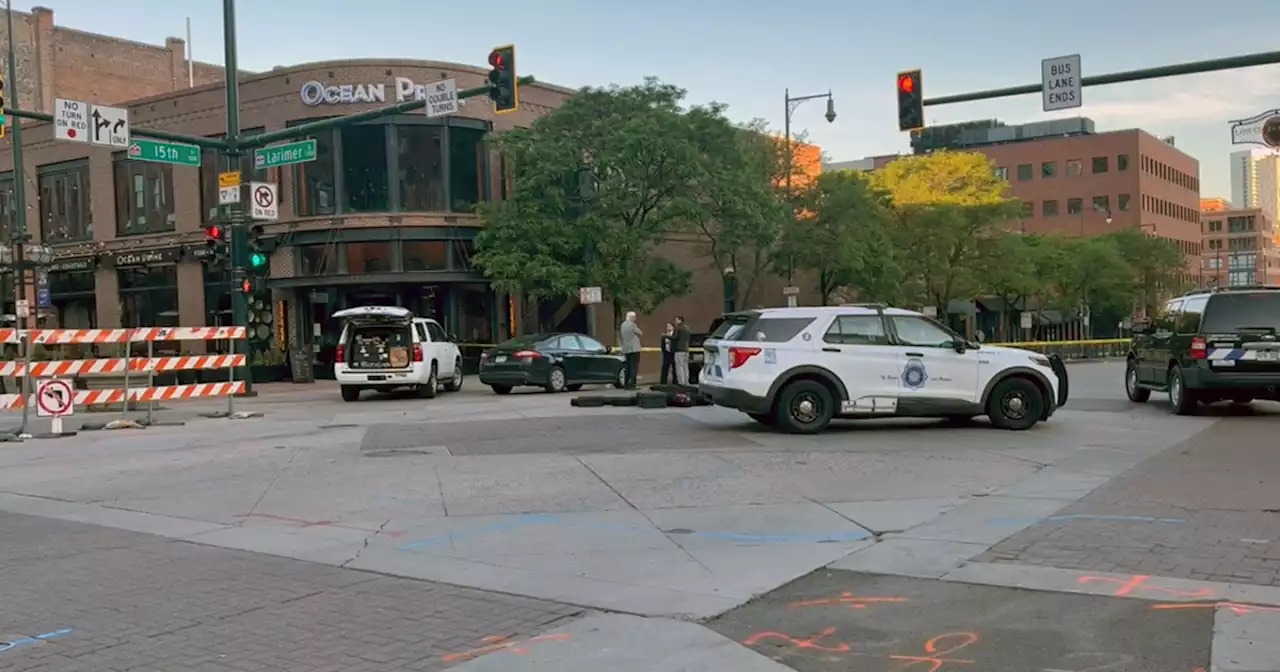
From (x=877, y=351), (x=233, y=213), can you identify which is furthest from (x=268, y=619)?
(x=233, y=213)

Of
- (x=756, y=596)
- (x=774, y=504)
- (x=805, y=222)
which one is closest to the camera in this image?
(x=756, y=596)

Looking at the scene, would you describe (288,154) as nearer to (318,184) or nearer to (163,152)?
(163,152)

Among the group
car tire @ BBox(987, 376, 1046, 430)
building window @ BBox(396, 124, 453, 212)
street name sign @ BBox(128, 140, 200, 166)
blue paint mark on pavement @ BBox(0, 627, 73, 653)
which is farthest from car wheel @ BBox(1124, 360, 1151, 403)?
building window @ BBox(396, 124, 453, 212)

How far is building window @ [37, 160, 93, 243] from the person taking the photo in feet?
132

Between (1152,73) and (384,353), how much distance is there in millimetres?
16108

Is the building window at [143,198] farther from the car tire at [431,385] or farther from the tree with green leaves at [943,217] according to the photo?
the tree with green leaves at [943,217]

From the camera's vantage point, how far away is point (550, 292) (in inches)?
1254

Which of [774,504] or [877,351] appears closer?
[774,504]

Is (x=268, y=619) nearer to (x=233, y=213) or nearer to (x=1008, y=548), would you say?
(x=1008, y=548)

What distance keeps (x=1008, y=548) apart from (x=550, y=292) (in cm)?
2495

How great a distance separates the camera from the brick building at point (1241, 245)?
138375 mm

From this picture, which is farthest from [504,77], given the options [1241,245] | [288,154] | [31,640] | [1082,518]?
[1241,245]

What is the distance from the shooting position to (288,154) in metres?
23.3

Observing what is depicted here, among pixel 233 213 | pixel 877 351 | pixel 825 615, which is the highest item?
pixel 233 213
